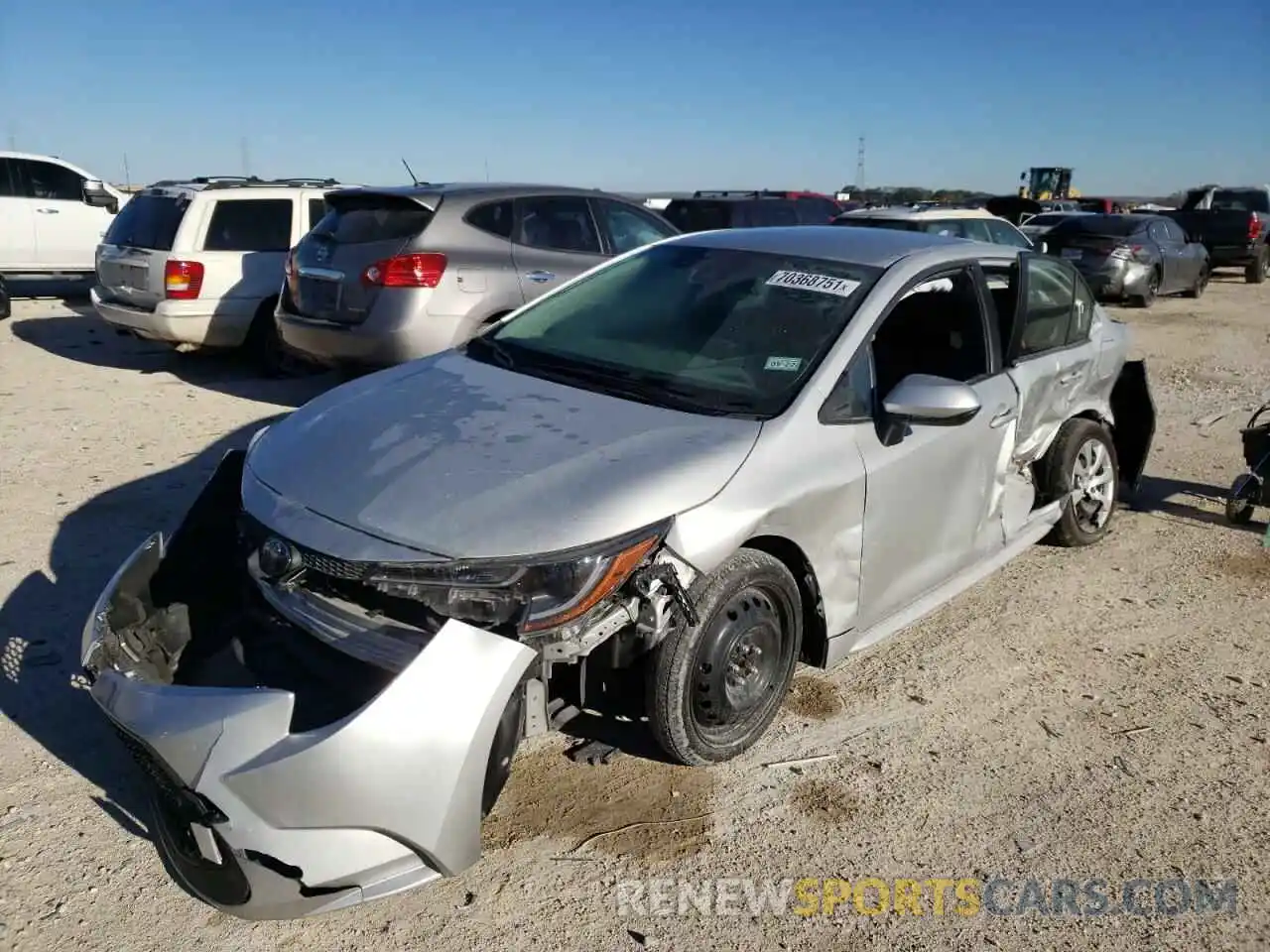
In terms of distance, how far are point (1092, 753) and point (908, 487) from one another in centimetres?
107

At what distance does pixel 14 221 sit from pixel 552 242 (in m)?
8.79

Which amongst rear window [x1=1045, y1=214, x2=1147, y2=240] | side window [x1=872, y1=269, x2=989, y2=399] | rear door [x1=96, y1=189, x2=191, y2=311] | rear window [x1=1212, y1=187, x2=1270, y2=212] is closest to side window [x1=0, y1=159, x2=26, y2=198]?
rear door [x1=96, y1=189, x2=191, y2=311]

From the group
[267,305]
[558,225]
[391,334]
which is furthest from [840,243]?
[267,305]

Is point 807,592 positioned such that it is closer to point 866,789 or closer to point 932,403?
point 866,789

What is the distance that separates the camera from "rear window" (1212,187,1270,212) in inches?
886

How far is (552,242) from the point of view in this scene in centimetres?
796

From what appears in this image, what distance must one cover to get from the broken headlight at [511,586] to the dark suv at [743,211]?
10.5 metres

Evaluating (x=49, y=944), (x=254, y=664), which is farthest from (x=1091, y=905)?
(x=49, y=944)

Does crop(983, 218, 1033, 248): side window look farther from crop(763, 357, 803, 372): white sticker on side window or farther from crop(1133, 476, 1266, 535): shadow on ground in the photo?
crop(763, 357, 803, 372): white sticker on side window

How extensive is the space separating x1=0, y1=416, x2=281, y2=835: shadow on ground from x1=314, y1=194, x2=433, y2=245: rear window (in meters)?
2.14

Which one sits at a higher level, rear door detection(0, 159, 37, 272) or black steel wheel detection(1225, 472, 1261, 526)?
rear door detection(0, 159, 37, 272)

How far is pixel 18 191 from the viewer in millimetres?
13055

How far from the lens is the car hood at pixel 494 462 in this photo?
278 cm

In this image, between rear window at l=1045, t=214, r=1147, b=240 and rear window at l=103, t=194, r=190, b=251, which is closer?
rear window at l=103, t=194, r=190, b=251
